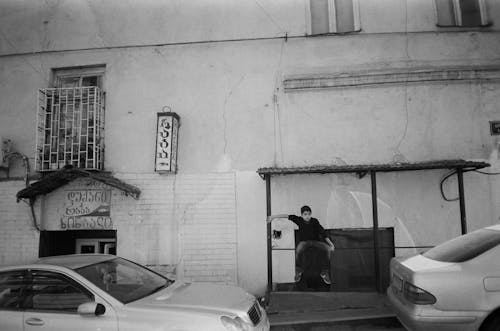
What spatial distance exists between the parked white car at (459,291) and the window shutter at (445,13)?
536cm

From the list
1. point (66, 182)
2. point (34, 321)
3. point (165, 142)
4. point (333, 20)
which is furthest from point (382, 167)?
point (66, 182)

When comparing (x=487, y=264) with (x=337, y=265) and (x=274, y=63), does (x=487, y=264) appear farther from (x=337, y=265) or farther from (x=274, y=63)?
(x=274, y=63)

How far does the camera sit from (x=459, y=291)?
4.09 metres

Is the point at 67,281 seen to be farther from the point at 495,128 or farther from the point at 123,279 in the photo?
the point at 495,128

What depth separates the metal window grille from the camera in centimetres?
834

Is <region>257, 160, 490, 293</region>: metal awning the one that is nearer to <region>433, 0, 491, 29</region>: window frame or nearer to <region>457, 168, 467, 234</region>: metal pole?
<region>457, 168, 467, 234</region>: metal pole

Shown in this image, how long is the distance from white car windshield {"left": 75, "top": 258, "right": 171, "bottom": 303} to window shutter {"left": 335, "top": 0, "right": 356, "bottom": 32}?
6270 mm

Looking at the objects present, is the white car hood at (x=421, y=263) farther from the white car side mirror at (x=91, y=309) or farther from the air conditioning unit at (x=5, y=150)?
the air conditioning unit at (x=5, y=150)

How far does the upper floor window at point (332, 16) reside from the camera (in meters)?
8.24

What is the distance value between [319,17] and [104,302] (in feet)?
22.9

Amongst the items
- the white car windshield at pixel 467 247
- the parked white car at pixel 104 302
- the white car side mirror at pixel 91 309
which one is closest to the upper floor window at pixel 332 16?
the white car windshield at pixel 467 247

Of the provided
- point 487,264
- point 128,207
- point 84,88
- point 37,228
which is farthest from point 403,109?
point 37,228

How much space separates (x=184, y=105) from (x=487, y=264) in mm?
6158

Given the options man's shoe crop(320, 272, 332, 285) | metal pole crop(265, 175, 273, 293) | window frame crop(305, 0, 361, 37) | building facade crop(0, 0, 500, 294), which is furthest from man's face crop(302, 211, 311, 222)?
window frame crop(305, 0, 361, 37)
